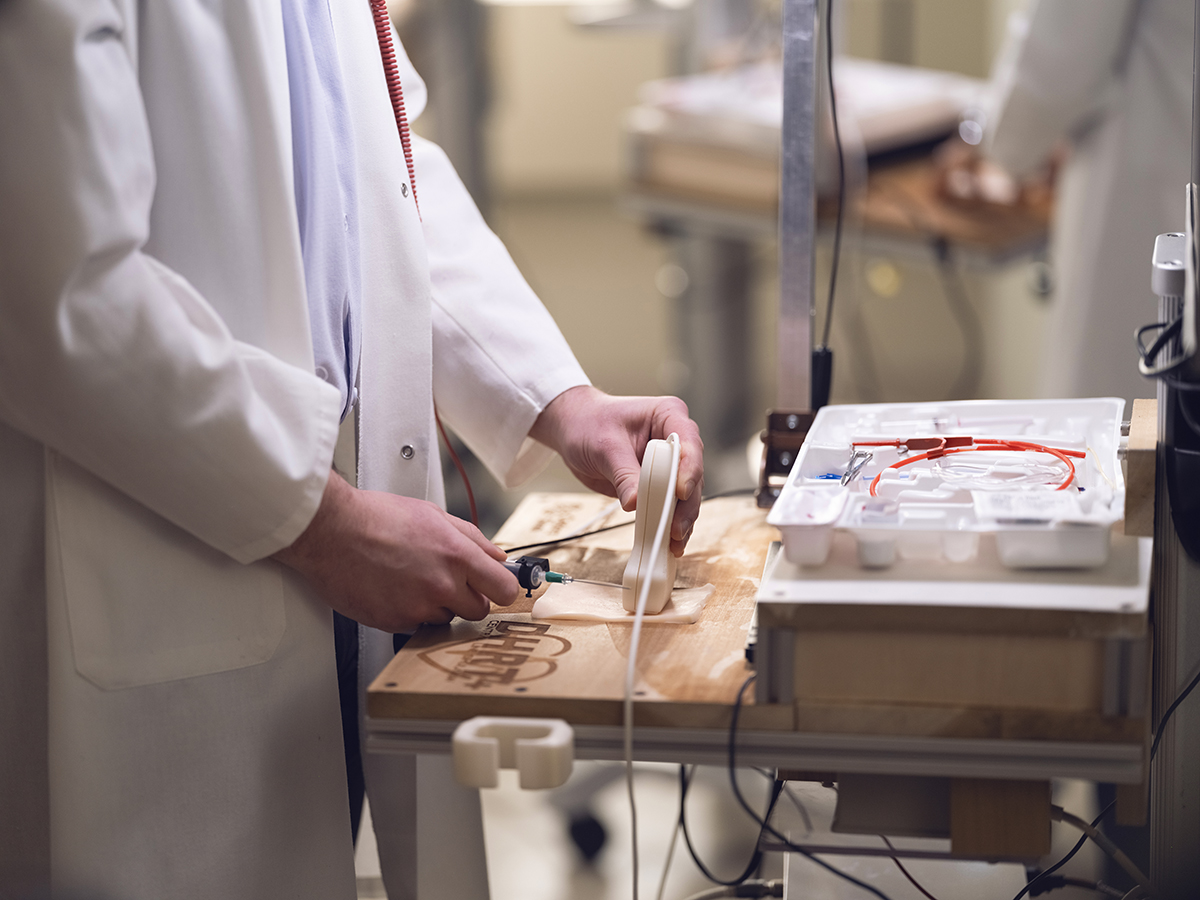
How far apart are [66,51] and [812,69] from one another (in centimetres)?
62

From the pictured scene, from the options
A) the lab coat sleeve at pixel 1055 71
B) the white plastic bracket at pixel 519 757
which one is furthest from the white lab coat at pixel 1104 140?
the white plastic bracket at pixel 519 757

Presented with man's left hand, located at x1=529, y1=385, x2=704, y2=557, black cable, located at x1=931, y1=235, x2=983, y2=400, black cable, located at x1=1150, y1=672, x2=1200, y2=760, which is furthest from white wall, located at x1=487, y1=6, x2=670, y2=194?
black cable, located at x1=1150, y1=672, x2=1200, y2=760

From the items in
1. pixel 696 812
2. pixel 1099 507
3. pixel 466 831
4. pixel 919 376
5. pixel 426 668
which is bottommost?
pixel 696 812

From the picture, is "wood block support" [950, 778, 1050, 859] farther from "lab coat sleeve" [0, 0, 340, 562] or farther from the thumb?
"lab coat sleeve" [0, 0, 340, 562]

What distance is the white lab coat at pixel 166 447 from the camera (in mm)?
707

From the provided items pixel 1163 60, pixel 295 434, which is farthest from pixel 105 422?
pixel 1163 60

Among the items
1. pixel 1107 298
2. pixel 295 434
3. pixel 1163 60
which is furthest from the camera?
pixel 1107 298

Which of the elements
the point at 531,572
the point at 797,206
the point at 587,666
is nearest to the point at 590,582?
the point at 531,572

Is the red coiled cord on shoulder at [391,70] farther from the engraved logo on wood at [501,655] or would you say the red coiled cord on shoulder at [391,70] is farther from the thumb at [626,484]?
the engraved logo on wood at [501,655]

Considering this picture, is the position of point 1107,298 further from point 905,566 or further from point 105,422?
point 105,422

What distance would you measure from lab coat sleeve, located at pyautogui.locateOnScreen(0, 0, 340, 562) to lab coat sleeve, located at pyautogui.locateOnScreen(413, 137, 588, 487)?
27 cm

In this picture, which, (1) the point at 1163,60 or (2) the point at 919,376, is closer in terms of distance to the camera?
(1) the point at 1163,60

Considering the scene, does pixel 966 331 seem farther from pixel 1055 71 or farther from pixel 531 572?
pixel 531 572

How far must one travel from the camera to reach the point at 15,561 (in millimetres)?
843
